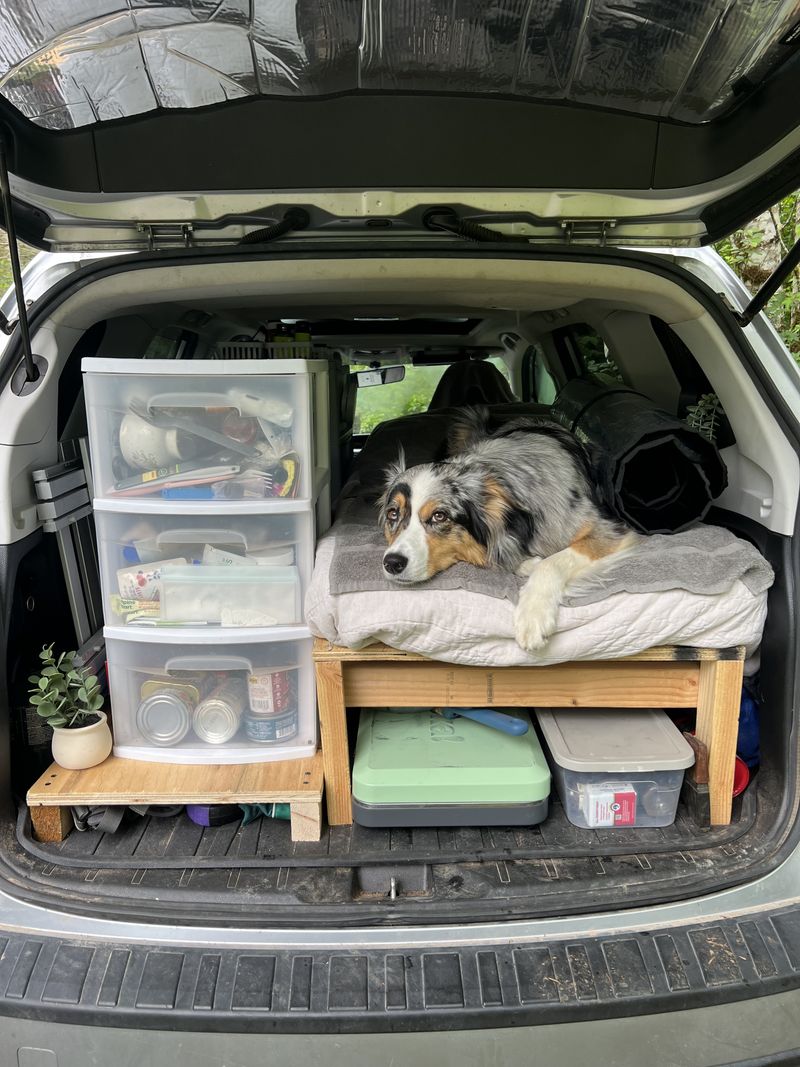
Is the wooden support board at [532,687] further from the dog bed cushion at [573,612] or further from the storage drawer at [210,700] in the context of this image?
the storage drawer at [210,700]

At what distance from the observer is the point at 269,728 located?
2000 mm

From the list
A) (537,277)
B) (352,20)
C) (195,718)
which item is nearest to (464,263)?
(537,277)

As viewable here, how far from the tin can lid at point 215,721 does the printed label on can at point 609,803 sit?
3.28 ft

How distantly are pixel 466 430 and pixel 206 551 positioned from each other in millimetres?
1104

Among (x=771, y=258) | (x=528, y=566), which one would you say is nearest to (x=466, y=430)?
(x=528, y=566)

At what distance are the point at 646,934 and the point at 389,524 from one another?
1.21 metres

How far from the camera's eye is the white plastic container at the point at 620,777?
1765 millimetres

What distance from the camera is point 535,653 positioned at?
5.58 feet

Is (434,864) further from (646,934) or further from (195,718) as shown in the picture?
(195,718)

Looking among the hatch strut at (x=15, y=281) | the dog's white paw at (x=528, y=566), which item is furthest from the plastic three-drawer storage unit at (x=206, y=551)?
the dog's white paw at (x=528, y=566)

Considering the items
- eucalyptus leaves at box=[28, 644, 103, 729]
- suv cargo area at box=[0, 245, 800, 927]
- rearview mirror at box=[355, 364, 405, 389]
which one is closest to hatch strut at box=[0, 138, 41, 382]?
suv cargo area at box=[0, 245, 800, 927]

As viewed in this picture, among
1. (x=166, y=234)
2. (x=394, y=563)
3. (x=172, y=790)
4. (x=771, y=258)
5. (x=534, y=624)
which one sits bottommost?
(x=172, y=790)

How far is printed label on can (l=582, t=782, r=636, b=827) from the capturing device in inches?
70.5

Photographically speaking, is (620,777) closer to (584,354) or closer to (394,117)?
(394,117)
